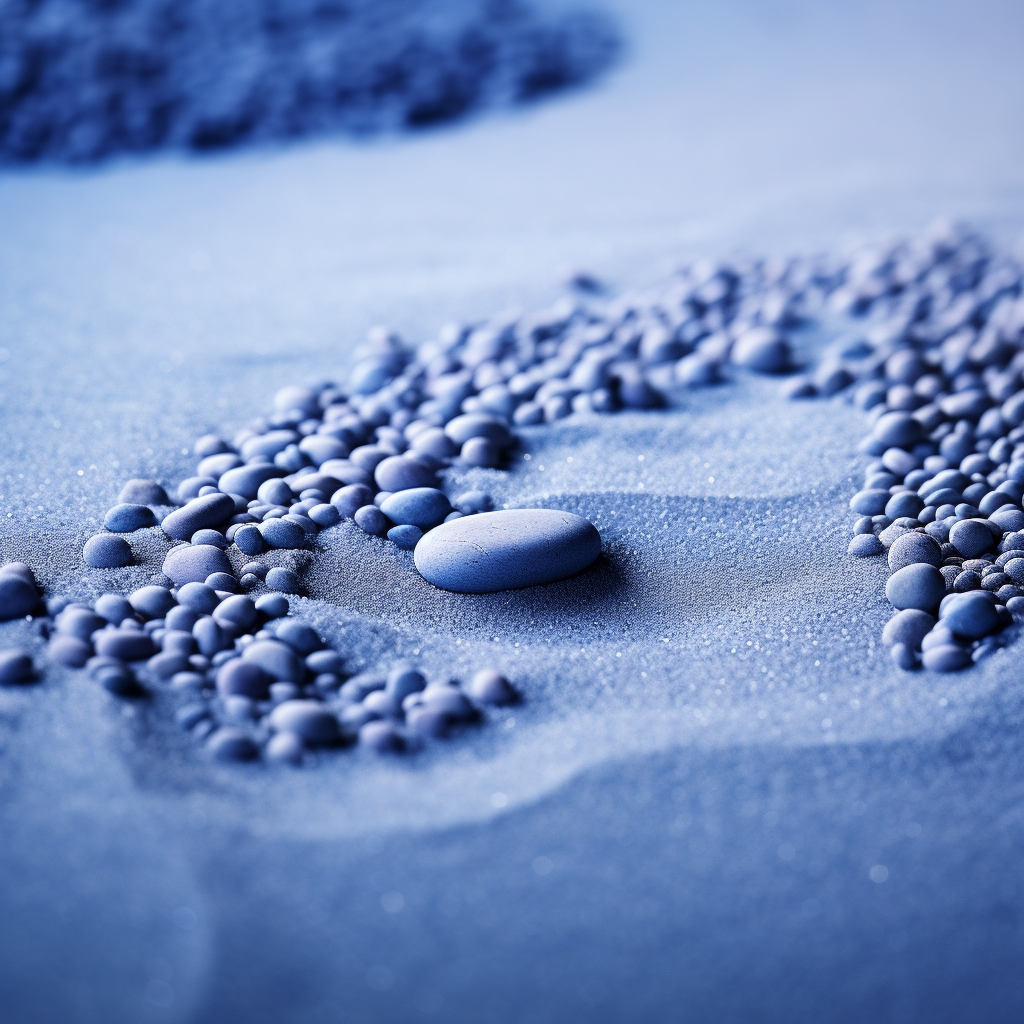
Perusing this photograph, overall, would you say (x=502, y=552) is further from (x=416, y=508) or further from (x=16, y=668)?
(x=16, y=668)

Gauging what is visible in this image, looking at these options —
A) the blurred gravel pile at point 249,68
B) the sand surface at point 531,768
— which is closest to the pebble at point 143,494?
the sand surface at point 531,768

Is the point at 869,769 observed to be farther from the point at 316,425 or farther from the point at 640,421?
the point at 316,425

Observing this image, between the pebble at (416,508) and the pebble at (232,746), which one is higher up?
the pebble at (416,508)

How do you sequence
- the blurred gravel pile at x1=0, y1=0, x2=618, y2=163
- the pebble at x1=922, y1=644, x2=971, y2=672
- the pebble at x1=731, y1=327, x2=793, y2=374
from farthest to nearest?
the blurred gravel pile at x1=0, y1=0, x2=618, y2=163, the pebble at x1=731, y1=327, x2=793, y2=374, the pebble at x1=922, y1=644, x2=971, y2=672

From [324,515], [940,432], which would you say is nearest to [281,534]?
[324,515]

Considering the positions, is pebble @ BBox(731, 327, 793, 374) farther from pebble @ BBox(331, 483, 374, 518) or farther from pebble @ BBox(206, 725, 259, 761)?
pebble @ BBox(206, 725, 259, 761)

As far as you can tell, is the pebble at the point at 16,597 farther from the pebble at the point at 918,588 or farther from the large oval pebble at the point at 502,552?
the pebble at the point at 918,588

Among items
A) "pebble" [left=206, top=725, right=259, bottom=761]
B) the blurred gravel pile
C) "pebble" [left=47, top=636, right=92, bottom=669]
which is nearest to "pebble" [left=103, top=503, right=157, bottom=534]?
"pebble" [left=47, top=636, right=92, bottom=669]
